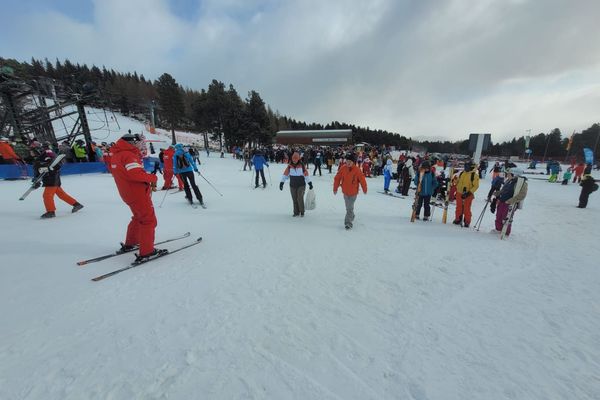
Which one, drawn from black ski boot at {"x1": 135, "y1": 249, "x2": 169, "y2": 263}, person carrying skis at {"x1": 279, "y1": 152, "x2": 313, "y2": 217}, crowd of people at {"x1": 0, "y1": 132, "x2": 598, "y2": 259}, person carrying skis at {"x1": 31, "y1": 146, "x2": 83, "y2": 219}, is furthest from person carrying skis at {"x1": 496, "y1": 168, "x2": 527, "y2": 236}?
person carrying skis at {"x1": 31, "y1": 146, "x2": 83, "y2": 219}

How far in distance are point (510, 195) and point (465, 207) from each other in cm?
98

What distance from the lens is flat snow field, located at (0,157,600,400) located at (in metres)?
1.92

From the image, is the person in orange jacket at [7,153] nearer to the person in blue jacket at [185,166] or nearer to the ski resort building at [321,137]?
the person in blue jacket at [185,166]

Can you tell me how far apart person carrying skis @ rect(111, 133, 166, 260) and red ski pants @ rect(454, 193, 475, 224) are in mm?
7014

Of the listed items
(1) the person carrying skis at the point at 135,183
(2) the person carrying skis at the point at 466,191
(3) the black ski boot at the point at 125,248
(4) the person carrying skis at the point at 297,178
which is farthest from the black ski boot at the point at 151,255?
(2) the person carrying skis at the point at 466,191

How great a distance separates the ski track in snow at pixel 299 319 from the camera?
1.92m

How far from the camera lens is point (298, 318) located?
263 centimetres

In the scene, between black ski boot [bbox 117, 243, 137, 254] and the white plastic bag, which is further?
the white plastic bag

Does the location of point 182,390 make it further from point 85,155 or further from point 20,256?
point 85,155

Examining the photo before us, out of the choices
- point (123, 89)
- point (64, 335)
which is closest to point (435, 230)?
point (64, 335)

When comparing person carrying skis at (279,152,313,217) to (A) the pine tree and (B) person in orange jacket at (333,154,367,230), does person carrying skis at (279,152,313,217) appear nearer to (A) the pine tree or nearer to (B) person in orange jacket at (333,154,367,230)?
(B) person in orange jacket at (333,154,367,230)

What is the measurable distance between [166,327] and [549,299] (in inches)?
179

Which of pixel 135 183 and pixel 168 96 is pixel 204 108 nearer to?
pixel 168 96

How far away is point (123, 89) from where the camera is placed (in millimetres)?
71062
